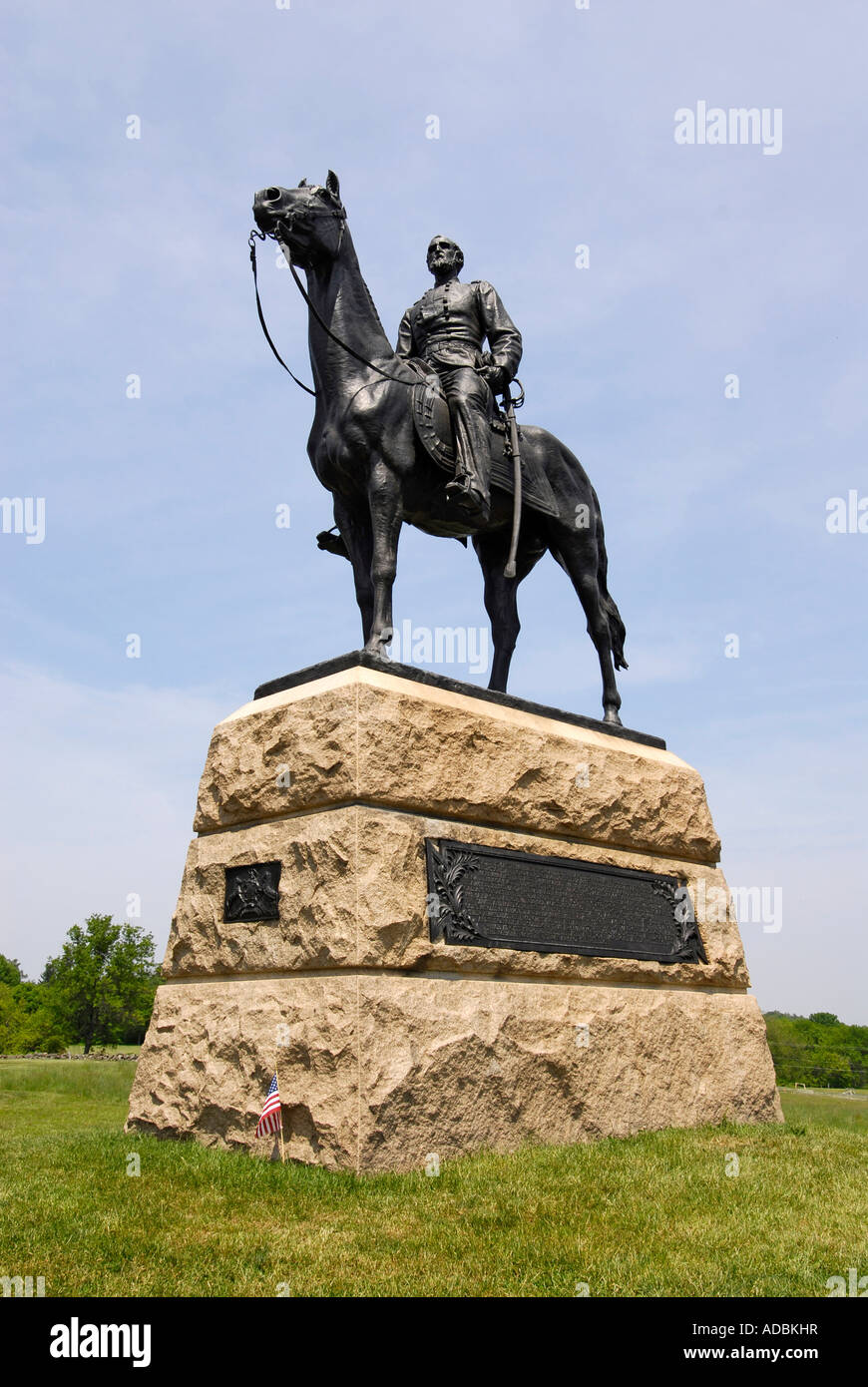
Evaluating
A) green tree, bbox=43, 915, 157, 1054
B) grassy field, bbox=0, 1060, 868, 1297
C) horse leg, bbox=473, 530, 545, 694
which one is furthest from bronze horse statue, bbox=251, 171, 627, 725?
green tree, bbox=43, 915, 157, 1054

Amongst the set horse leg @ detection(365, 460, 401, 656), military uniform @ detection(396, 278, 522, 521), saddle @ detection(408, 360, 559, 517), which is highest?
military uniform @ detection(396, 278, 522, 521)

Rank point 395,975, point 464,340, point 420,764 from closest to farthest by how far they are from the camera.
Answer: point 395,975
point 420,764
point 464,340

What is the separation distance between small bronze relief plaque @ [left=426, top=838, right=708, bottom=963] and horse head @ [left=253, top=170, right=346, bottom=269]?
439 centimetres

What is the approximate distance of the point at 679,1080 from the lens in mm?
7789

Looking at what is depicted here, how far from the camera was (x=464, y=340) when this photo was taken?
8797 mm

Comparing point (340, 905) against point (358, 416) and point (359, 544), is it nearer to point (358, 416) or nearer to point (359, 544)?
point (359, 544)

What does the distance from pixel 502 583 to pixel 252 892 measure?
4.03m

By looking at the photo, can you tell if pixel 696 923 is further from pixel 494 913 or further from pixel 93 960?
pixel 93 960

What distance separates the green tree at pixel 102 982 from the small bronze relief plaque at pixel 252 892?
1643 inches

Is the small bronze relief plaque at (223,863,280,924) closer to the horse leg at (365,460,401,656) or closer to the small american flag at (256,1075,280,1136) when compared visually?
the small american flag at (256,1075,280,1136)

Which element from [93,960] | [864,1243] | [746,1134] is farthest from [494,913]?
[93,960]

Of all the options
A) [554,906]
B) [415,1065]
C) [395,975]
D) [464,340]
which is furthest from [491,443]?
[415,1065]

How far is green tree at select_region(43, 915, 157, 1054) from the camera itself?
45906mm

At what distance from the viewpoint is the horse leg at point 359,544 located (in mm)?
8250
